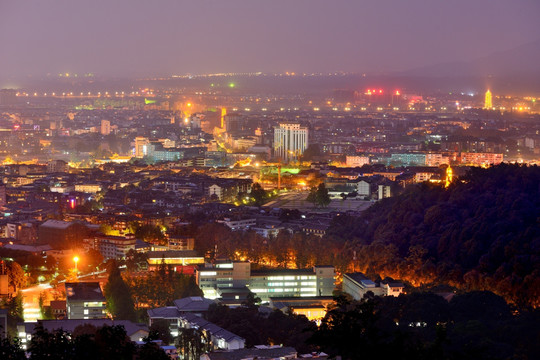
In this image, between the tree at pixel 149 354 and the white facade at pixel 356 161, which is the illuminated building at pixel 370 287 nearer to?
the tree at pixel 149 354

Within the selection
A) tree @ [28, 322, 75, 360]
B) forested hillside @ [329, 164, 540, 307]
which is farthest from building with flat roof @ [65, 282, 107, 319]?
tree @ [28, 322, 75, 360]

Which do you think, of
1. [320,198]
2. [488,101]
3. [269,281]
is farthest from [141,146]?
[269,281]

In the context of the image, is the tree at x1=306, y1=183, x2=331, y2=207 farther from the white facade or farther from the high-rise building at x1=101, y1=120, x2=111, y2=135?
the high-rise building at x1=101, y1=120, x2=111, y2=135

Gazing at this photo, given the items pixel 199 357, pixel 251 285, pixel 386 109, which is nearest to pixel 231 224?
pixel 251 285

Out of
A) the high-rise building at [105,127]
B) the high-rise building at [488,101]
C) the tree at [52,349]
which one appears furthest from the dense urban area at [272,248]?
the high-rise building at [488,101]

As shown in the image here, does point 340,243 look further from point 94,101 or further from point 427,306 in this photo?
point 94,101

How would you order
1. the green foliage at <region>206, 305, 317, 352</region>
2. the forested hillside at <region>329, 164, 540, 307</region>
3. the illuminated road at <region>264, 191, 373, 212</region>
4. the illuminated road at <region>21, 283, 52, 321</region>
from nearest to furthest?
the green foliage at <region>206, 305, 317, 352</region>, the illuminated road at <region>21, 283, 52, 321</region>, the forested hillside at <region>329, 164, 540, 307</region>, the illuminated road at <region>264, 191, 373, 212</region>

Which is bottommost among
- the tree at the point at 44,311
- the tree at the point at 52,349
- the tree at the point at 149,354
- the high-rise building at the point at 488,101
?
the tree at the point at 44,311
